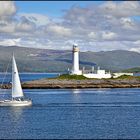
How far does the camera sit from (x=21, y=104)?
74562mm

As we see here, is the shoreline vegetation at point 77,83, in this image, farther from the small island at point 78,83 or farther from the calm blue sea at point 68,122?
the calm blue sea at point 68,122

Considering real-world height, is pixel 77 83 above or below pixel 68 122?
above

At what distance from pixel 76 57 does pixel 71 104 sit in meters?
51.6

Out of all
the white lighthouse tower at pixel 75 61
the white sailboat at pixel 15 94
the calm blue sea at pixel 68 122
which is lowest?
the calm blue sea at pixel 68 122

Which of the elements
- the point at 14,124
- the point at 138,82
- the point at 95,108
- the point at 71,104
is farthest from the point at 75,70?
the point at 14,124

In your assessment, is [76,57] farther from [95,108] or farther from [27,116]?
[27,116]

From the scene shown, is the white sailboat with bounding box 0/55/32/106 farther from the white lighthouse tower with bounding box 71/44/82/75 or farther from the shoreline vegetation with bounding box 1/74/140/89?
the white lighthouse tower with bounding box 71/44/82/75

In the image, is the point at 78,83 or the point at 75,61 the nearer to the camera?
the point at 78,83

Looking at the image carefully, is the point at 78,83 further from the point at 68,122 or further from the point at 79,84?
the point at 68,122

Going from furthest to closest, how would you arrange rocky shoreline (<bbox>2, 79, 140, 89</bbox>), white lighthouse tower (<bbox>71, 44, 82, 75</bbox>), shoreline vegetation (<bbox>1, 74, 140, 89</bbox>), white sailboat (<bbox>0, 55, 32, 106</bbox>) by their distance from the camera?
white lighthouse tower (<bbox>71, 44, 82, 75</bbox>) → shoreline vegetation (<bbox>1, 74, 140, 89</bbox>) → rocky shoreline (<bbox>2, 79, 140, 89</bbox>) → white sailboat (<bbox>0, 55, 32, 106</bbox>)

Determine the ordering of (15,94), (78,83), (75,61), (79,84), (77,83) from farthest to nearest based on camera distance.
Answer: (75,61)
(78,83)
(77,83)
(79,84)
(15,94)

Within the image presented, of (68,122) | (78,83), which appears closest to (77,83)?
(78,83)

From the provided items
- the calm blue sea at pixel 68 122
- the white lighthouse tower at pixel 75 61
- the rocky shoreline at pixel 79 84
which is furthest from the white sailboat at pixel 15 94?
the white lighthouse tower at pixel 75 61

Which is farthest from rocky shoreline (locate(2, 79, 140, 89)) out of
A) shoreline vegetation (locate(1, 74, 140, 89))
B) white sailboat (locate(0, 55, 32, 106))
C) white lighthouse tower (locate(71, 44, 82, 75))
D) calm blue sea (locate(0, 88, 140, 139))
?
calm blue sea (locate(0, 88, 140, 139))
